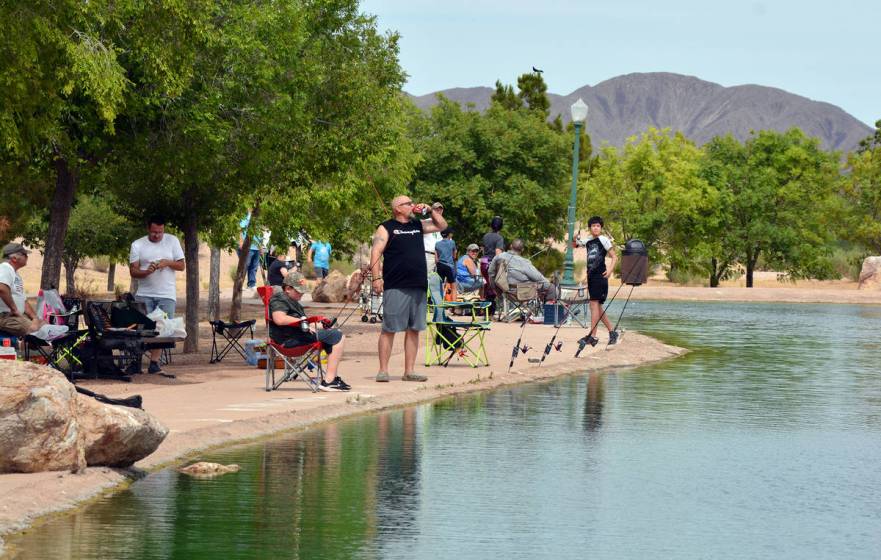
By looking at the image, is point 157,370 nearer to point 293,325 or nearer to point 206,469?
point 293,325

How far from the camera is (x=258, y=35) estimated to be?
1919cm

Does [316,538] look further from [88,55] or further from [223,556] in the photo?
[88,55]

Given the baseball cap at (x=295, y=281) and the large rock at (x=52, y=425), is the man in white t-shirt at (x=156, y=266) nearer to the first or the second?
the baseball cap at (x=295, y=281)

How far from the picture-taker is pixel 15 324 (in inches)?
615

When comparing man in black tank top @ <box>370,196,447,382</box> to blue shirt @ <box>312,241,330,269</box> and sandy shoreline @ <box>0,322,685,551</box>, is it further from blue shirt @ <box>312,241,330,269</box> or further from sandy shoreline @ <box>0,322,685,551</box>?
blue shirt @ <box>312,241,330,269</box>

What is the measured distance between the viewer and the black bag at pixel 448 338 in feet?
64.0

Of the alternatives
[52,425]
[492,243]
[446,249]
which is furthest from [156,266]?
[492,243]

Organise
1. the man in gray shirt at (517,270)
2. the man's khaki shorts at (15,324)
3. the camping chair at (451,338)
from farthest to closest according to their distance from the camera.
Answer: the man in gray shirt at (517,270), the camping chair at (451,338), the man's khaki shorts at (15,324)

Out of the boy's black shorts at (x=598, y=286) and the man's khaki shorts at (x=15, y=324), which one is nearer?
the man's khaki shorts at (x=15, y=324)

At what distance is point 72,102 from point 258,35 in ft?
10.5

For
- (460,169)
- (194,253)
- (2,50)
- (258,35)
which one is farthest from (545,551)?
(460,169)

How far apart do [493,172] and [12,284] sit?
44326mm

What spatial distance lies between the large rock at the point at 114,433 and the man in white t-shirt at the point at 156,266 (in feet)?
25.6

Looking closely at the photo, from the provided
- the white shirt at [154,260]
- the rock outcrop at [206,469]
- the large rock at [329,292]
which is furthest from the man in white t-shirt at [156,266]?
the large rock at [329,292]
